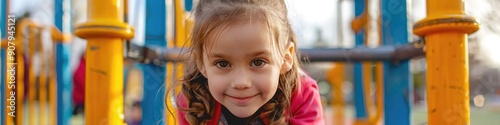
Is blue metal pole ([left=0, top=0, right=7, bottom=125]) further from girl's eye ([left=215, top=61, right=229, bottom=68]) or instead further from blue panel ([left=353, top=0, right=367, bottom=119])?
blue panel ([left=353, top=0, right=367, bottom=119])

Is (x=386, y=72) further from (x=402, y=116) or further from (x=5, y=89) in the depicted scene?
(x=5, y=89)

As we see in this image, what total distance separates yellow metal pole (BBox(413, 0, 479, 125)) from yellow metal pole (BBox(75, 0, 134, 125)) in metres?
0.53

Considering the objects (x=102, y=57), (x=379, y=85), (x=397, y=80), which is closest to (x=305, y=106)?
(x=102, y=57)

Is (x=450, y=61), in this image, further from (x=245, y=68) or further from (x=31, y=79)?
(x=31, y=79)

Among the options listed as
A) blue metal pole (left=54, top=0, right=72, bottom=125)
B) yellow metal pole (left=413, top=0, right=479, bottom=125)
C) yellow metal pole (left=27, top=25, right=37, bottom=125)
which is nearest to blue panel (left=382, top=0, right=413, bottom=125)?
yellow metal pole (left=413, top=0, right=479, bottom=125)

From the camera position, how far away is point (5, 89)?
1379 mm

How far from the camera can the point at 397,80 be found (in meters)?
1.19

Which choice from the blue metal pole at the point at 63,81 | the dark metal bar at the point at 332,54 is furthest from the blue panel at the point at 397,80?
the blue metal pole at the point at 63,81

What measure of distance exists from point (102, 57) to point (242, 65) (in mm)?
→ 307

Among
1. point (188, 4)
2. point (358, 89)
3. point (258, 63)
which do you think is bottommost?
point (358, 89)

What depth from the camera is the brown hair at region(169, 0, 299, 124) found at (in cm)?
69

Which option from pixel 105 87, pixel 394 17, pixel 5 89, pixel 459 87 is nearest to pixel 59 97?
pixel 5 89

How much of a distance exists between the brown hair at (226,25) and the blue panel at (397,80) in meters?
0.44

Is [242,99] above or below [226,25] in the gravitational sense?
below
